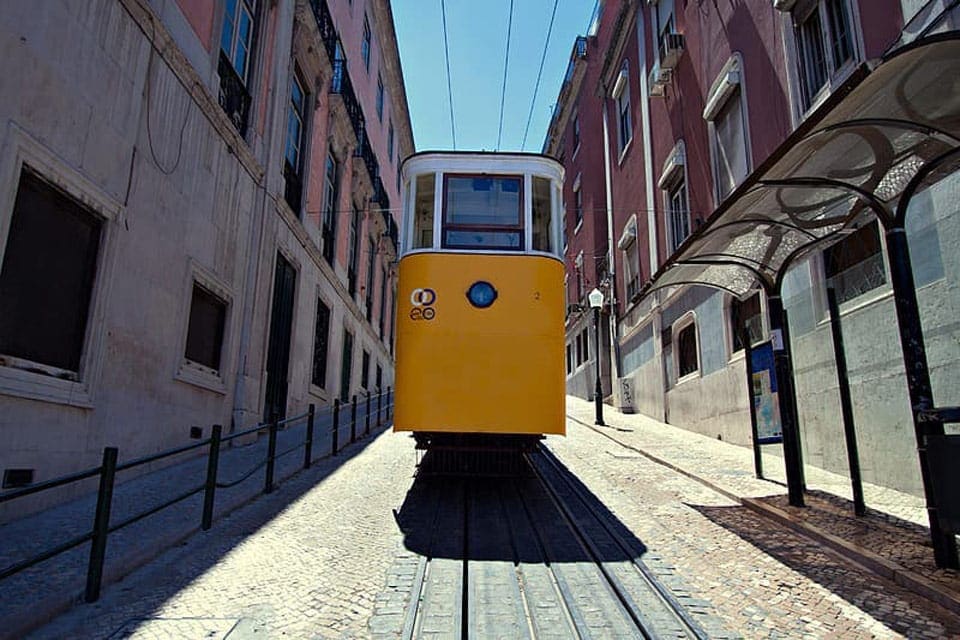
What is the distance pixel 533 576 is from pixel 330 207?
48.7 ft

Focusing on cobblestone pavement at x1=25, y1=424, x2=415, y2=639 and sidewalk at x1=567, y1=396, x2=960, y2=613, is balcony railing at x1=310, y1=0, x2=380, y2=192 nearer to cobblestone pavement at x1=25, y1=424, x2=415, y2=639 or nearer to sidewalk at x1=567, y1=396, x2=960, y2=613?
sidewalk at x1=567, y1=396, x2=960, y2=613

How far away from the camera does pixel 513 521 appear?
5586 millimetres

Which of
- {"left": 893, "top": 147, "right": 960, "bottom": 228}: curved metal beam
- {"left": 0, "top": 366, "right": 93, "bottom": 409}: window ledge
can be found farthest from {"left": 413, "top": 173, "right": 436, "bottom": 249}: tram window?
{"left": 893, "top": 147, "right": 960, "bottom": 228}: curved metal beam

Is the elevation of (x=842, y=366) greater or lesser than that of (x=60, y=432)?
greater

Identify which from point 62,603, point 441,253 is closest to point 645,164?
point 441,253

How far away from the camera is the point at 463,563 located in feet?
14.2

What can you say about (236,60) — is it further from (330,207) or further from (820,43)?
(820,43)

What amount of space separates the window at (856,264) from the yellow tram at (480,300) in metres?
3.63

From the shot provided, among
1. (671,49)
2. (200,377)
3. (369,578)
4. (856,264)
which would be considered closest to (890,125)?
(856,264)

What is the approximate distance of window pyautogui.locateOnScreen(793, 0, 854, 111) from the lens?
26.2 feet

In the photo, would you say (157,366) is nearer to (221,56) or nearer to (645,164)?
(221,56)

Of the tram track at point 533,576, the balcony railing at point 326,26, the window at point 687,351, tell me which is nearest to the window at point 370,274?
the balcony railing at point 326,26

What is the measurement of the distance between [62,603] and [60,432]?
A: 2.70m

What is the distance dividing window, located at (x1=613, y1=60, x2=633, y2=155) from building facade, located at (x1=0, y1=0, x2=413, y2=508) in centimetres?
951
